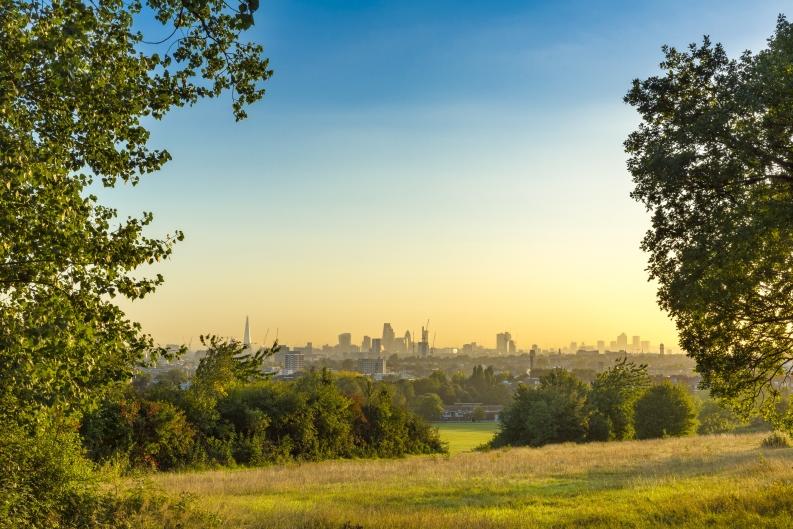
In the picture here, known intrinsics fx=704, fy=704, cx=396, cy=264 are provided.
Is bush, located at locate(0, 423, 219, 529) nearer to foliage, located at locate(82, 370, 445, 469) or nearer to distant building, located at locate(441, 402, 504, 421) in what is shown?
foliage, located at locate(82, 370, 445, 469)

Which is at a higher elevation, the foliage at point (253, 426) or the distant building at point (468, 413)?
the foliage at point (253, 426)

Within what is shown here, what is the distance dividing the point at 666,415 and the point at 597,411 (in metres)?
12.2

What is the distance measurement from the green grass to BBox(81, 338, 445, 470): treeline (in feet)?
45.0

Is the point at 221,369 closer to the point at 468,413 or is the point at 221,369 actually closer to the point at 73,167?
the point at 73,167

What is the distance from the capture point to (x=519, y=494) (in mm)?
25219

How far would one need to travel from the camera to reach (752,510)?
1827 centimetres

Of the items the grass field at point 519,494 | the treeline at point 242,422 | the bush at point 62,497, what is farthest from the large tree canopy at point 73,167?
the treeline at point 242,422

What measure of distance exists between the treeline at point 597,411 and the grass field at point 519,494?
1092 inches

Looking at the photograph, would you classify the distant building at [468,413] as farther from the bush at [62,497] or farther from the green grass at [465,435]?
the bush at [62,497]

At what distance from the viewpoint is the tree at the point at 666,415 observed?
76.9 meters

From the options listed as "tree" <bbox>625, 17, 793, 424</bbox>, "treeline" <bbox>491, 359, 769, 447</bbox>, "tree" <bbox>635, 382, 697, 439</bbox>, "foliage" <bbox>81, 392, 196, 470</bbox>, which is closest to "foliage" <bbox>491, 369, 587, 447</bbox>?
"treeline" <bbox>491, 359, 769, 447</bbox>

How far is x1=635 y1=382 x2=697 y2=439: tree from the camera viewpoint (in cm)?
7688

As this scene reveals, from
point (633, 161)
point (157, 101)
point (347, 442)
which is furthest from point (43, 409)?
point (347, 442)

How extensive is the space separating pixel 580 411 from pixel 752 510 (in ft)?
169
